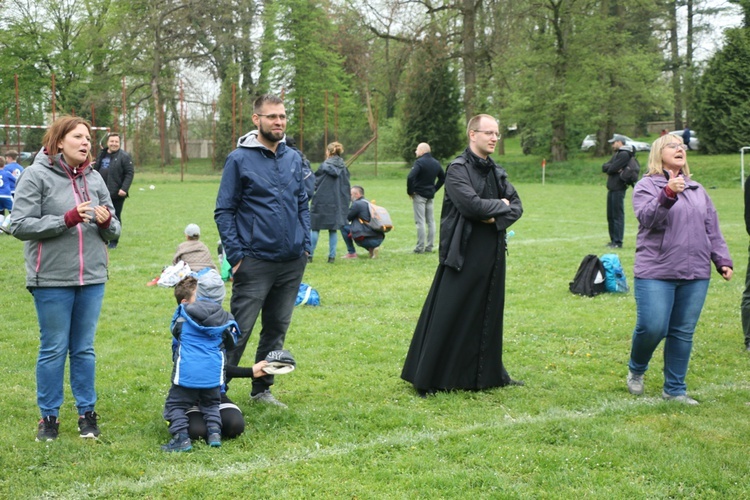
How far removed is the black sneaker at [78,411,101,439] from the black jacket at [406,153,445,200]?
9499 millimetres

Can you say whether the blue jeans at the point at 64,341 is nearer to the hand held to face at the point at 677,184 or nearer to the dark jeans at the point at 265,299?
the dark jeans at the point at 265,299

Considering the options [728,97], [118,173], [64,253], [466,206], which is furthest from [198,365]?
[728,97]

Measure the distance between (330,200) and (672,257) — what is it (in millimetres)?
7786

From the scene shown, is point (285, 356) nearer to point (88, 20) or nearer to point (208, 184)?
point (208, 184)

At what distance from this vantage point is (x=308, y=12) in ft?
155

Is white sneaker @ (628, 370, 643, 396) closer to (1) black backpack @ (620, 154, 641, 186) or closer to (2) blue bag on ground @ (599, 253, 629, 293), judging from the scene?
(2) blue bag on ground @ (599, 253, 629, 293)

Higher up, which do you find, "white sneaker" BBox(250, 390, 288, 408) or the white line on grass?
"white sneaker" BBox(250, 390, 288, 408)

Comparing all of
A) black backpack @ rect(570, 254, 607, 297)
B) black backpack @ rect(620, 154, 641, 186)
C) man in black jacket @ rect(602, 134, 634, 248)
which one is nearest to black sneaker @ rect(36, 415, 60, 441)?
black backpack @ rect(570, 254, 607, 297)

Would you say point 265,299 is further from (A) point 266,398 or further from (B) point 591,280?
(B) point 591,280

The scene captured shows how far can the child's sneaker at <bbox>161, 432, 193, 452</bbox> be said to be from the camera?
191 inches

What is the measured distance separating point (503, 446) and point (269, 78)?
44221mm

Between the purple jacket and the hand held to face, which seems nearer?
the hand held to face

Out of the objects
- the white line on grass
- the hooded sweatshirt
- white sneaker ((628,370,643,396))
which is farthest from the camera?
white sneaker ((628,370,643,396))

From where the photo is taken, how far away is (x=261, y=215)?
539 cm
